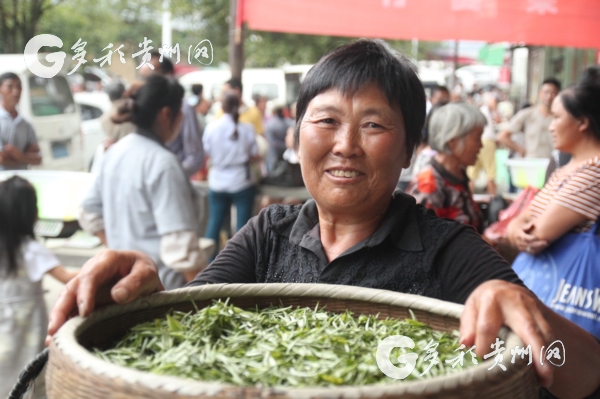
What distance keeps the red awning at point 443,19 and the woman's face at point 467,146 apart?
1.34 metres

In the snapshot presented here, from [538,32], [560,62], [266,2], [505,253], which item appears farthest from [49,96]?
[560,62]

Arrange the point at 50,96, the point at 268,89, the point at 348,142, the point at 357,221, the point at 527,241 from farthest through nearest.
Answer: the point at 268,89 → the point at 50,96 → the point at 527,241 → the point at 357,221 → the point at 348,142

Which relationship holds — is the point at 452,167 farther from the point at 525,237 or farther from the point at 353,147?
the point at 353,147

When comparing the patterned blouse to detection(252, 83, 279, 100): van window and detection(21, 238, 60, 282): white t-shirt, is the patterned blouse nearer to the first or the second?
detection(21, 238, 60, 282): white t-shirt

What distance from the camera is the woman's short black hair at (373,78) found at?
1.55 metres

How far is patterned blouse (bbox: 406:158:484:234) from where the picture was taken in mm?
3252

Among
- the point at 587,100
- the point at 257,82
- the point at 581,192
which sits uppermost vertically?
the point at 257,82

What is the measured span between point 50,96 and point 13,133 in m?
3.15

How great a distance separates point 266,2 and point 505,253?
2541mm

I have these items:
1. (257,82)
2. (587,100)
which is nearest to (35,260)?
(587,100)

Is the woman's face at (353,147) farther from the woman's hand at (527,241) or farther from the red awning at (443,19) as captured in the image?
the red awning at (443,19)

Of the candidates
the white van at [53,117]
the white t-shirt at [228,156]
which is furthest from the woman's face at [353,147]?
the white van at [53,117]

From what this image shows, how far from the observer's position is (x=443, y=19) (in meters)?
4.76

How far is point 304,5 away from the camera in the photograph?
4.81 meters
